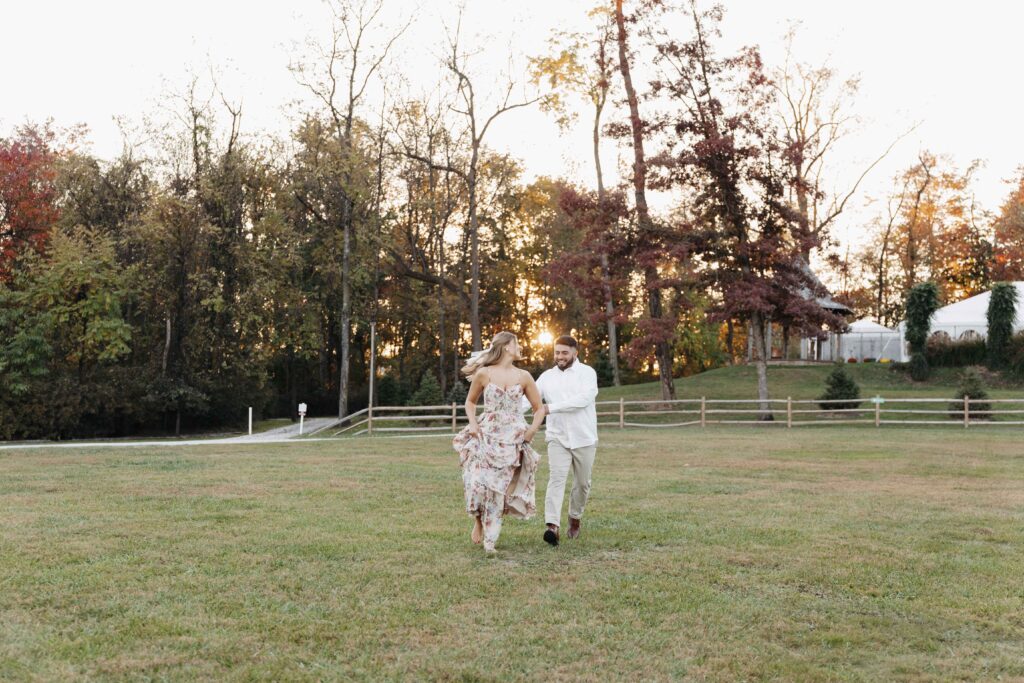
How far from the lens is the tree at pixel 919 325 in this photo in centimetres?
3981

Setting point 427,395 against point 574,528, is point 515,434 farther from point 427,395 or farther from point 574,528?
point 427,395

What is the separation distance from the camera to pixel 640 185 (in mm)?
33000

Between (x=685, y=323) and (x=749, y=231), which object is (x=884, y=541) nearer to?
(x=749, y=231)

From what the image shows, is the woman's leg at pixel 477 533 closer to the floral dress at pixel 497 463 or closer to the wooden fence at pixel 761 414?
the floral dress at pixel 497 463

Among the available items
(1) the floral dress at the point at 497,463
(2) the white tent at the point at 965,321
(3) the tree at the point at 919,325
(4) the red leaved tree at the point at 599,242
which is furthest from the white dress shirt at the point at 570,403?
(2) the white tent at the point at 965,321

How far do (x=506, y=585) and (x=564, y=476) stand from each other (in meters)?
1.87

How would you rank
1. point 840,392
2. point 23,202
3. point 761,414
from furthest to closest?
1. point 23,202
2. point 840,392
3. point 761,414

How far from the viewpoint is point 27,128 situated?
44.0m

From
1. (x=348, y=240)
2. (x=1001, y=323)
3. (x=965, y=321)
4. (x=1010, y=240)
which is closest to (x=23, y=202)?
(x=348, y=240)

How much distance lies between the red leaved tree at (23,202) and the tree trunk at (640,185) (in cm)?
2359

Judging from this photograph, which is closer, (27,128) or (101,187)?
(101,187)

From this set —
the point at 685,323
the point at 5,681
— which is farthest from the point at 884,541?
the point at 685,323

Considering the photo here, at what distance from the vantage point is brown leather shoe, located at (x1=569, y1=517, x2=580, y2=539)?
28.6 ft

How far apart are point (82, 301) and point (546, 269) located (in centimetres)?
1755
